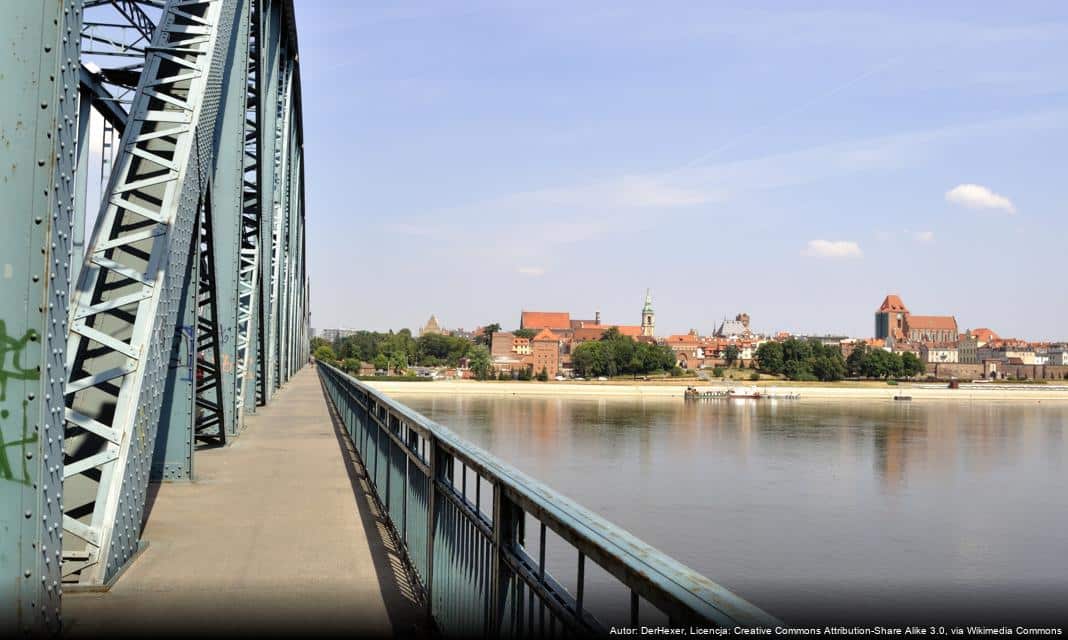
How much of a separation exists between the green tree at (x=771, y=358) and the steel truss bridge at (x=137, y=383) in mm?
153309

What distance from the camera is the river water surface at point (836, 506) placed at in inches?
750

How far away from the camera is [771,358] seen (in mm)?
160250

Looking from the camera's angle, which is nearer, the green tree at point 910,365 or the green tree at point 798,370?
the green tree at point 798,370

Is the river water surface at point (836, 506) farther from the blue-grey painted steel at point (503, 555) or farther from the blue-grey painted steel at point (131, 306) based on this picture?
the blue-grey painted steel at point (131, 306)

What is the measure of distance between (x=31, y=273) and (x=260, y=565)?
290 centimetres

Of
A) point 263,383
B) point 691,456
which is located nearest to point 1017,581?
point 263,383

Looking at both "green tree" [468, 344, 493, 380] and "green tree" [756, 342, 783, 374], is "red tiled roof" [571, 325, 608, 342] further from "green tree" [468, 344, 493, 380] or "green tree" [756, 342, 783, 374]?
"green tree" [756, 342, 783, 374]

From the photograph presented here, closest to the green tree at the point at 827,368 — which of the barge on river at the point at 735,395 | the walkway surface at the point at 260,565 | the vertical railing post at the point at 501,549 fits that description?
the barge on river at the point at 735,395

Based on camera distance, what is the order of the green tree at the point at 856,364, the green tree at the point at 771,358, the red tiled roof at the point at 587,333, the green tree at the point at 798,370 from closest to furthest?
the green tree at the point at 798,370
the green tree at the point at 856,364
the green tree at the point at 771,358
the red tiled roof at the point at 587,333

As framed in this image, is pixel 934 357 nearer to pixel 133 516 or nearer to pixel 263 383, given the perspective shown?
pixel 263 383

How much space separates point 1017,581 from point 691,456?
72.6 ft

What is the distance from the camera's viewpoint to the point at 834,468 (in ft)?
129

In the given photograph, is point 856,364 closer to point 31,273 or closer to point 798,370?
point 798,370

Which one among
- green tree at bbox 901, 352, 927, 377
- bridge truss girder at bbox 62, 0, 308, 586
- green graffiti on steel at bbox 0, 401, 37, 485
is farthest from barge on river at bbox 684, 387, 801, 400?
green graffiti on steel at bbox 0, 401, 37, 485
